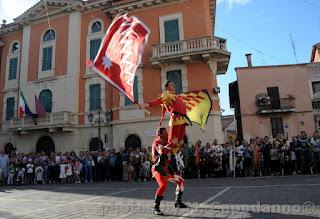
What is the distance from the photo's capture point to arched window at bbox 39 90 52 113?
2656 cm

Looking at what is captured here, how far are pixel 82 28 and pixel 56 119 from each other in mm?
8071

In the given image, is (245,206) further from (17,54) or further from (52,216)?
(17,54)

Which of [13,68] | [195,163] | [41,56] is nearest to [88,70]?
[41,56]

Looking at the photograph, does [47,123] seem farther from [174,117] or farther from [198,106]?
[174,117]

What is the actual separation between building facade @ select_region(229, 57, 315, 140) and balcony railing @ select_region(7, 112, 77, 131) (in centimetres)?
1463

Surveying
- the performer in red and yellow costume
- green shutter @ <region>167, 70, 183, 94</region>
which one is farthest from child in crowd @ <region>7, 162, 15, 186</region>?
the performer in red and yellow costume

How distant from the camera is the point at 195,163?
16.0 meters

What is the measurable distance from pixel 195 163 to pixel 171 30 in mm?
11766

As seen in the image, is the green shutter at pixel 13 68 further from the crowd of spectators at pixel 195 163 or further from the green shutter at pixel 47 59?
the crowd of spectators at pixel 195 163

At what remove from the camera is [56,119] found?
2477 cm

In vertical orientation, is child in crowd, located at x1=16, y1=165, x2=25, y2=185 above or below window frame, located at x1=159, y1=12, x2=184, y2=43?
below

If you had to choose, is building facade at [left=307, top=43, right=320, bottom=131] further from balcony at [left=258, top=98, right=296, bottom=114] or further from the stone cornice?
the stone cornice

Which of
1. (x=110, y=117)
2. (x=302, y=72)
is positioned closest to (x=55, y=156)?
(x=110, y=117)

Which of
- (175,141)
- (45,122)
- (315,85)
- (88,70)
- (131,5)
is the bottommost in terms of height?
(175,141)
